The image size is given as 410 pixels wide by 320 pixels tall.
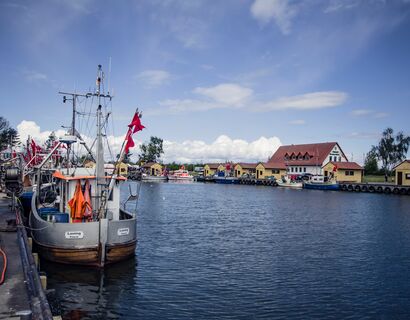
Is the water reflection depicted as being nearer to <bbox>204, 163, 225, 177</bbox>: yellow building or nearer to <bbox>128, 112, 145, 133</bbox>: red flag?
<bbox>128, 112, 145, 133</bbox>: red flag

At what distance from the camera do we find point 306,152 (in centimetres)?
9750

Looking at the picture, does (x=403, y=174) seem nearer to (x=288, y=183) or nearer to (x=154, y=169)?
(x=288, y=183)

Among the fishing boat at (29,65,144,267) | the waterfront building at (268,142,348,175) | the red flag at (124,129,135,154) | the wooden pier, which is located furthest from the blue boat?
the wooden pier

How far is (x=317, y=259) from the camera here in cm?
2083

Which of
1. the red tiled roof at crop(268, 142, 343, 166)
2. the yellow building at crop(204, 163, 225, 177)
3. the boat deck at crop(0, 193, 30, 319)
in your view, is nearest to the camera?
the boat deck at crop(0, 193, 30, 319)

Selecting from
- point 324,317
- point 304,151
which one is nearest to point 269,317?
point 324,317

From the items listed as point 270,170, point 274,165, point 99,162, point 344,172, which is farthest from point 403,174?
point 99,162

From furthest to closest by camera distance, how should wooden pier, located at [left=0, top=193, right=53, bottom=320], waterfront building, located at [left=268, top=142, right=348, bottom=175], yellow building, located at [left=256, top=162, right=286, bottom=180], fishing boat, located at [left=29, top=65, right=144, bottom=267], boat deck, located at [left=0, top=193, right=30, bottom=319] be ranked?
1. yellow building, located at [left=256, top=162, right=286, bottom=180]
2. waterfront building, located at [left=268, top=142, right=348, bottom=175]
3. fishing boat, located at [left=29, top=65, right=144, bottom=267]
4. boat deck, located at [left=0, top=193, right=30, bottom=319]
5. wooden pier, located at [left=0, top=193, right=53, bottom=320]

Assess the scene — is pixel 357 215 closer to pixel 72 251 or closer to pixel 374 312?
pixel 374 312

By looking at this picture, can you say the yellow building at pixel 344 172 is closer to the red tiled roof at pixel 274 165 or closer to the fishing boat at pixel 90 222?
the red tiled roof at pixel 274 165

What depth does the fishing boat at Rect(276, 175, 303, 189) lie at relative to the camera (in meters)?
88.0

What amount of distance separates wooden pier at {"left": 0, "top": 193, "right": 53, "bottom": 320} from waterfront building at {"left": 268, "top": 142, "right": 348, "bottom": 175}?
83087 mm

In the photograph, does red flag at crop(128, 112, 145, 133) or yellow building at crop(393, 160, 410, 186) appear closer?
red flag at crop(128, 112, 145, 133)

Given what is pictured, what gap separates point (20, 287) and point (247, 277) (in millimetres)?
9822
